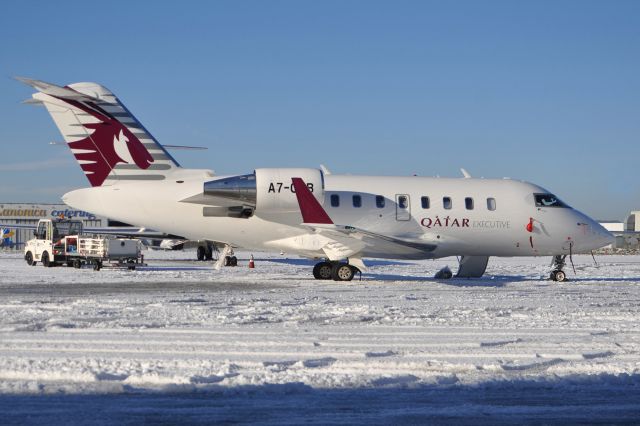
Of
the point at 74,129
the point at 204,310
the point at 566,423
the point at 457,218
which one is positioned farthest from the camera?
the point at 457,218

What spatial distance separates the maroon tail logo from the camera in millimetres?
23047

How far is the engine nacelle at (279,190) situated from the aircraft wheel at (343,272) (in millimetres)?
2068

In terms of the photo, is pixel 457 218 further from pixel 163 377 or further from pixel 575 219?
pixel 163 377

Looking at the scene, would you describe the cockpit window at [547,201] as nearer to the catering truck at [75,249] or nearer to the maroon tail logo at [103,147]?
the maroon tail logo at [103,147]

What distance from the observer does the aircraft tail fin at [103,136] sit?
22719 millimetres

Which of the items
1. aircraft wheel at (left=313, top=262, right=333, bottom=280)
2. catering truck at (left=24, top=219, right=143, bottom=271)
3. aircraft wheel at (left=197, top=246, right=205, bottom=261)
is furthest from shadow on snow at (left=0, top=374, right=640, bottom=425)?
aircraft wheel at (left=197, top=246, right=205, bottom=261)

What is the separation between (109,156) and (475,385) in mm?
18163

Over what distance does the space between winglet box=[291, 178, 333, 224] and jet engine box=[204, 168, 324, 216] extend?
0.24 meters

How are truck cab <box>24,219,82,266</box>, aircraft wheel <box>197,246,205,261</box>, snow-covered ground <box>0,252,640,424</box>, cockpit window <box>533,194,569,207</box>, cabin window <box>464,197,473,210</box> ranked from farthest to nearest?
1. aircraft wheel <box>197,246,205,261</box>
2. truck cab <box>24,219,82,266</box>
3. cockpit window <box>533,194,569,207</box>
4. cabin window <box>464,197,473,210</box>
5. snow-covered ground <box>0,252,640,424</box>

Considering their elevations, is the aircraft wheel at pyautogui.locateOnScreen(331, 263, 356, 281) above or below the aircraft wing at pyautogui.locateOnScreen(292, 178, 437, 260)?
below

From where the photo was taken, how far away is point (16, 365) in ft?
24.7

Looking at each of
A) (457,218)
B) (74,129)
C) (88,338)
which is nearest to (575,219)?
(457,218)

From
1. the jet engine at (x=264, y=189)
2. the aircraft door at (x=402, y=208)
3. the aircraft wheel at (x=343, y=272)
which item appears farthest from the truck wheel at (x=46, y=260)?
the aircraft door at (x=402, y=208)

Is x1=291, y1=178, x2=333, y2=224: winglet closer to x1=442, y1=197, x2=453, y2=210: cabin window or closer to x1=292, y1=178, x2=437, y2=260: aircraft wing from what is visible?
x1=292, y1=178, x2=437, y2=260: aircraft wing
